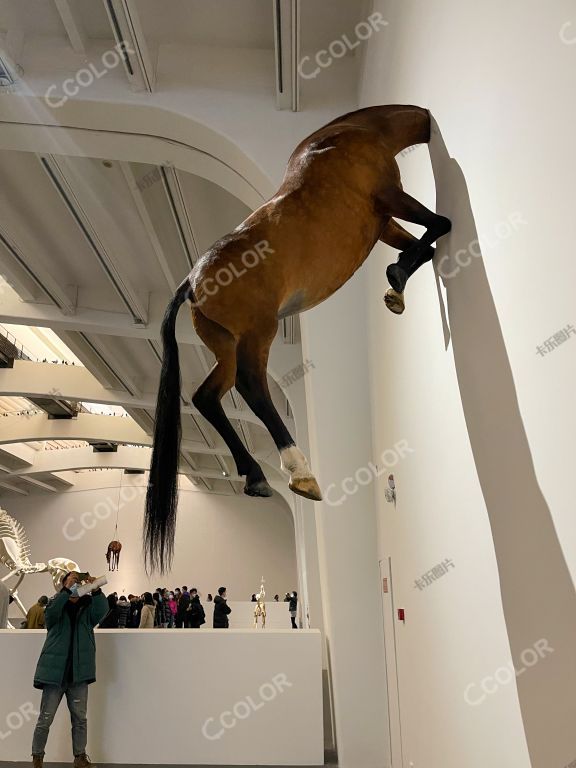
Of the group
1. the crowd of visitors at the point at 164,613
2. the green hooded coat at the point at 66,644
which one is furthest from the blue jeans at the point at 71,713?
the crowd of visitors at the point at 164,613

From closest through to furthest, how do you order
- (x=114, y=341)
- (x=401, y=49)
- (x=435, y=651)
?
(x=435, y=651) → (x=401, y=49) → (x=114, y=341)

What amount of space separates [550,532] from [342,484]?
282cm

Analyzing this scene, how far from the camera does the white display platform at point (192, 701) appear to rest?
4.88 metres

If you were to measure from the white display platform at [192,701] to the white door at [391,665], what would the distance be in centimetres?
145

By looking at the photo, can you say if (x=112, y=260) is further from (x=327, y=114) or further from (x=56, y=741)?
(x=56, y=741)

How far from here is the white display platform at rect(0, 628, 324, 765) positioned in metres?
4.88

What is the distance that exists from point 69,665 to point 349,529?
2721mm

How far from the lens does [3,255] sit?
25.4 ft

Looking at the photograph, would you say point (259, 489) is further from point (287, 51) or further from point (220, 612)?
point (220, 612)

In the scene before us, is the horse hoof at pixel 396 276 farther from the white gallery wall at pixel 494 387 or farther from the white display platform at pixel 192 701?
the white display platform at pixel 192 701

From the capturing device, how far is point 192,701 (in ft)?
16.3

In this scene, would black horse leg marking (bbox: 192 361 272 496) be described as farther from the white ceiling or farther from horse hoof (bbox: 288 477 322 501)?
the white ceiling

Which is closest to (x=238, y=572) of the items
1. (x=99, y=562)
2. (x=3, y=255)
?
(x=99, y=562)

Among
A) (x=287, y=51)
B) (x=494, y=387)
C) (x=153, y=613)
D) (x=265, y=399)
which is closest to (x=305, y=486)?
(x=265, y=399)
